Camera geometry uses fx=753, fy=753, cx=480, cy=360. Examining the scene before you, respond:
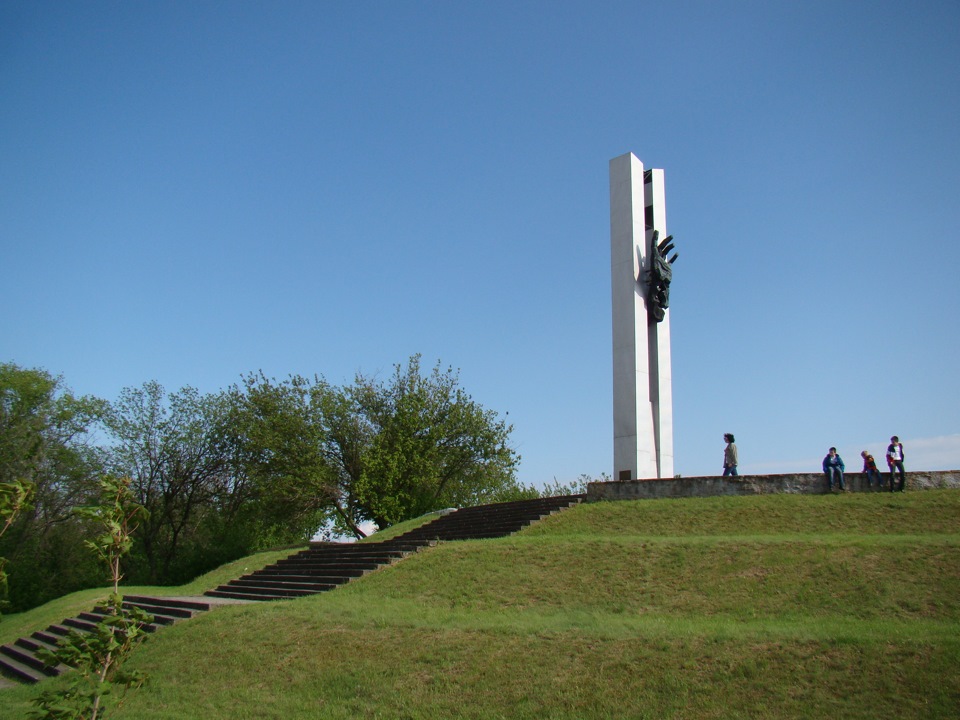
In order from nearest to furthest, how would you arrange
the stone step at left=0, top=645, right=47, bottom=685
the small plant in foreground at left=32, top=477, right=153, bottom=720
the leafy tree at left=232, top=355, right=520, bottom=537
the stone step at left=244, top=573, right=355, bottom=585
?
1. the small plant in foreground at left=32, top=477, right=153, bottom=720
2. the stone step at left=0, top=645, right=47, bottom=685
3. the stone step at left=244, top=573, right=355, bottom=585
4. the leafy tree at left=232, top=355, right=520, bottom=537

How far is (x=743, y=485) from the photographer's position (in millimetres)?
19344

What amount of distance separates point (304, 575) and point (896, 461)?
14.7 m

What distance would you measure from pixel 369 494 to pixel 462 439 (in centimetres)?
508

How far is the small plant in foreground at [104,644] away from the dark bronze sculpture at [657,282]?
18.6 m

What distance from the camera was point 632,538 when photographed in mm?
15938

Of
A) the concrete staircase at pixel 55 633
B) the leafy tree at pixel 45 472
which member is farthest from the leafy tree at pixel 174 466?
the concrete staircase at pixel 55 633

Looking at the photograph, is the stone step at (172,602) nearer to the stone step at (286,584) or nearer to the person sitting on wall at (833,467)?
the stone step at (286,584)

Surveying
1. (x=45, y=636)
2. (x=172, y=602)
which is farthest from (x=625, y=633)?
(x=45, y=636)

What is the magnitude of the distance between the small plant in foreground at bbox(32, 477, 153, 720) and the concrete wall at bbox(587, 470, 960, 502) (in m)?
15.6

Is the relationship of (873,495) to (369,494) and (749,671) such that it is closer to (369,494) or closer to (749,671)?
(749,671)

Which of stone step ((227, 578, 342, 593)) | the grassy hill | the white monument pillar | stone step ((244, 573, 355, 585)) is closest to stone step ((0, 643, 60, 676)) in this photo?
the grassy hill

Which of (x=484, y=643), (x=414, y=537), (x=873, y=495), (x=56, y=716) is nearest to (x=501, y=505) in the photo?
(x=414, y=537)

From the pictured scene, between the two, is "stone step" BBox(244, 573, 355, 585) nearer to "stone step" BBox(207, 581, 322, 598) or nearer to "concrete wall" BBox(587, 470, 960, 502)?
"stone step" BBox(207, 581, 322, 598)

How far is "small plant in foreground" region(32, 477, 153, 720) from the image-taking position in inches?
249
